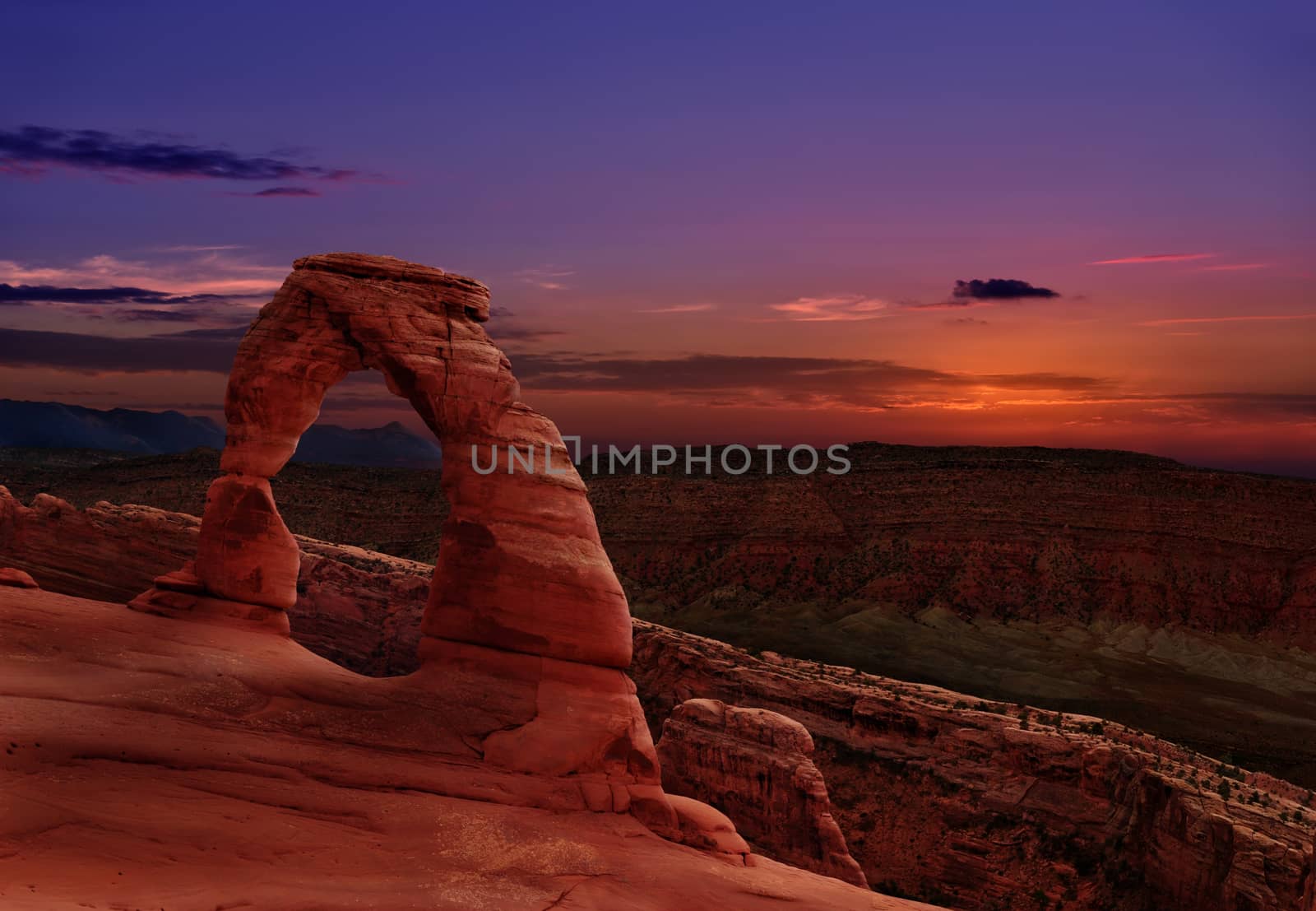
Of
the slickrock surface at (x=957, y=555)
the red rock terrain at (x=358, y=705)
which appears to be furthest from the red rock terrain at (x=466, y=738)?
the slickrock surface at (x=957, y=555)

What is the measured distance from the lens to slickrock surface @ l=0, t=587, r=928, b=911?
15.5 meters

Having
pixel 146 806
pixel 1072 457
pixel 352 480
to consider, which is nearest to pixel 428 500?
pixel 352 480

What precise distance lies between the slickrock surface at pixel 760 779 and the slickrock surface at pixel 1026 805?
3.95 metres

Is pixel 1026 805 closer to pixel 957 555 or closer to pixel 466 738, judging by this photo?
pixel 466 738

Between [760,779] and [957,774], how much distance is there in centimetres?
733

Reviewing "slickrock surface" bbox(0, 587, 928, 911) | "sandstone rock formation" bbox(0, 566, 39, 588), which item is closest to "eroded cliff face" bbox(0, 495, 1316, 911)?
"sandstone rock formation" bbox(0, 566, 39, 588)

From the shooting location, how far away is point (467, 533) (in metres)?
23.0

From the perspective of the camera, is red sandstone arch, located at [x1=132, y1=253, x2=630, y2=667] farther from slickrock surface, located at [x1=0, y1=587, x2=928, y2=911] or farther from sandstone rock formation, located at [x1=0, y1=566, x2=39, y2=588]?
sandstone rock formation, located at [x1=0, y1=566, x2=39, y2=588]

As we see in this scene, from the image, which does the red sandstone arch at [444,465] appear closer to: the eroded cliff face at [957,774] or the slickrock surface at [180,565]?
the slickrock surface at [180,565]

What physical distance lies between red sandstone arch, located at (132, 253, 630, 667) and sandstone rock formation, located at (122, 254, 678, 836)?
34 mm

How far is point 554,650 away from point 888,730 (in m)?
19.1

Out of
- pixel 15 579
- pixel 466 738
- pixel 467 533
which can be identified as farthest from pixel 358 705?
pixel 15 579

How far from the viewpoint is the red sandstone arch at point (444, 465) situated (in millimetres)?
22672

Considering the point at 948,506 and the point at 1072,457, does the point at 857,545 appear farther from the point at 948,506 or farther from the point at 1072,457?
the point at 1072,457
